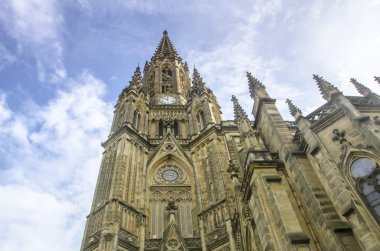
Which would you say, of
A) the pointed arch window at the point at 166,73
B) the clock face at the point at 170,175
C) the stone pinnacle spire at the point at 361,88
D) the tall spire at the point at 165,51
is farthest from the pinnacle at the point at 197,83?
the stone pinnacle spire at the point at 361,88

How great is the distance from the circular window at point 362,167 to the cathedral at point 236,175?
0.03 m

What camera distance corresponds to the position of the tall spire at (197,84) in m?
30.5

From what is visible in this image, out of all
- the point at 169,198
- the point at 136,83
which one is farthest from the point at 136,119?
the point at 169,198

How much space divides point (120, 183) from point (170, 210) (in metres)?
3.19

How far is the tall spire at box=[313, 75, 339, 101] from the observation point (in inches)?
475

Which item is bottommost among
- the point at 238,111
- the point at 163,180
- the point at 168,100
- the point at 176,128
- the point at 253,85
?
the point at 238,111

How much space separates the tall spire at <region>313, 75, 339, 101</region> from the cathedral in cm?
5

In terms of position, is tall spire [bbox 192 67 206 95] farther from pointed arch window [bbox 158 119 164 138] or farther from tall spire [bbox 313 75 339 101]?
tall spire [bbox 313 75 339 101]

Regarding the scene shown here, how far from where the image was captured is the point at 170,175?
76.3 feet

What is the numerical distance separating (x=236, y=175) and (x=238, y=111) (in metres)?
3.04

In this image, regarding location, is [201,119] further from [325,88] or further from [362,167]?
[362,167]

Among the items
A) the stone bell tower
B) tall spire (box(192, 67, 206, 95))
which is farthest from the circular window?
tall spire (box(192, 67, 206, 95))

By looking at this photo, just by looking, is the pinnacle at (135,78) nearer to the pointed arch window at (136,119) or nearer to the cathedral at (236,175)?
the cathedral at (236,175)

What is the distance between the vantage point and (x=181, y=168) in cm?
2391
